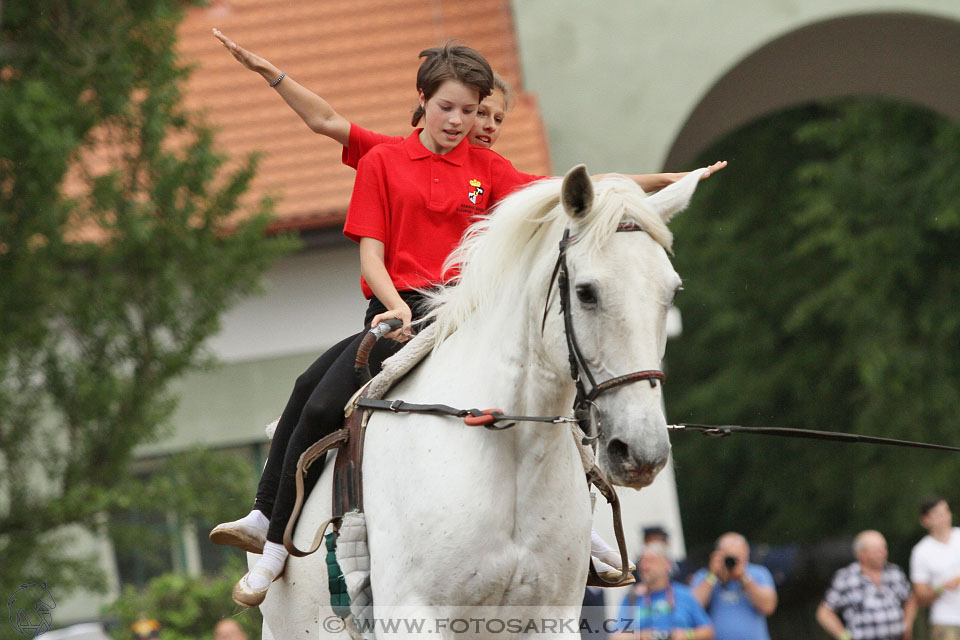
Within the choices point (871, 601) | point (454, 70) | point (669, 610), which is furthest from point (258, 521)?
point (871, 601)

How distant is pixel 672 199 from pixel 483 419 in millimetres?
968

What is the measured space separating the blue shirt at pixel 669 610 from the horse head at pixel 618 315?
21.1 ft

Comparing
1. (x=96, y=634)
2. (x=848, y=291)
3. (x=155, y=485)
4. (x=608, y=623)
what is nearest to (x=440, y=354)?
(x=608, y=623)

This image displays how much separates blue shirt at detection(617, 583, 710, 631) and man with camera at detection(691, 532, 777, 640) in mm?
337

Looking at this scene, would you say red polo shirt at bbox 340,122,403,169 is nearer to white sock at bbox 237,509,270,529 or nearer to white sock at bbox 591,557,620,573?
white sock at bbox 237,509,270,529

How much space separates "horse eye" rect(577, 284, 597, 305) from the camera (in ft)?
13.5

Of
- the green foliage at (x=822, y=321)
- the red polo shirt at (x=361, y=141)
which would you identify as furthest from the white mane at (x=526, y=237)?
the green foliage at (x=822, y=321)

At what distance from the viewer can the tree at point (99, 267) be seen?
1025cm

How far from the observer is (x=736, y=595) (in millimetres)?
10656

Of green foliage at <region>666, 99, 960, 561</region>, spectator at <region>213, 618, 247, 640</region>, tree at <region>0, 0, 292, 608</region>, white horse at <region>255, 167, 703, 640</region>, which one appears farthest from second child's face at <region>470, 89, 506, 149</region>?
green foliage at <region>666, 99, 960, 561</region>

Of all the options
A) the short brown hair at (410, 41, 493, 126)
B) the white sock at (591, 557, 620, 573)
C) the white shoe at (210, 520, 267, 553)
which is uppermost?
the short brown hair at (410, 41, 493, 126)

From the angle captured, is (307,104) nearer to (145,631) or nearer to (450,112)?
(450,112)

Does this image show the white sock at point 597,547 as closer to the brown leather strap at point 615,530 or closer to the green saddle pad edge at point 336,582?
the brown leather strap at point 615,530

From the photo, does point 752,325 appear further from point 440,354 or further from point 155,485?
point 440,354
